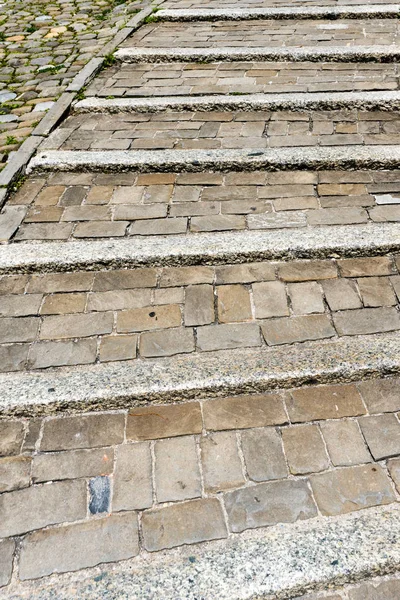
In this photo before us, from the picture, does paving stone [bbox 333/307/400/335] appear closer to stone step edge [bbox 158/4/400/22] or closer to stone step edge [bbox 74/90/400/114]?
stone step edge [bbox 74/90/400/114]

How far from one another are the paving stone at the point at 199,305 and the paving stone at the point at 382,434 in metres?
0.93

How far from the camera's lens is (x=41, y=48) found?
246 inches

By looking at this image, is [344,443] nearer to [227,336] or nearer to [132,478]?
[227,336]

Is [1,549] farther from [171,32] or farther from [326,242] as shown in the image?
[171,32]

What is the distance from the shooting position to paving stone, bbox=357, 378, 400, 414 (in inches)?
95.3

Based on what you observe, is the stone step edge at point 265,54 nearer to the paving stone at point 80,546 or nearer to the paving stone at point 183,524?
the paving stone at point 183,524

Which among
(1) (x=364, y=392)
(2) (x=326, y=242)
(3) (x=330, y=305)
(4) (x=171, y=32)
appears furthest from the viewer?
(4) (x=171, y=32)

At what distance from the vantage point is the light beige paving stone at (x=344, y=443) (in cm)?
223

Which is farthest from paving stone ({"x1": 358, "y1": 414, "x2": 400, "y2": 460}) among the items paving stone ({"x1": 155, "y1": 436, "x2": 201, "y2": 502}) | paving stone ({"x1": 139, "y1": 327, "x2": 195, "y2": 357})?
paving stone ({"x1": 139, "y1": 327, "x2": 195, "y2": 357})

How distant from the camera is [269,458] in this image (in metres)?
2.25

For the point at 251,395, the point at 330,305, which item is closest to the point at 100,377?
the point at 251,395

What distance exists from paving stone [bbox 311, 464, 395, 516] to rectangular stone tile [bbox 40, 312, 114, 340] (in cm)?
131

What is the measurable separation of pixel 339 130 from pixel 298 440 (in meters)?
2.72

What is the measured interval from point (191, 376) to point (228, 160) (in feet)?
6.15
